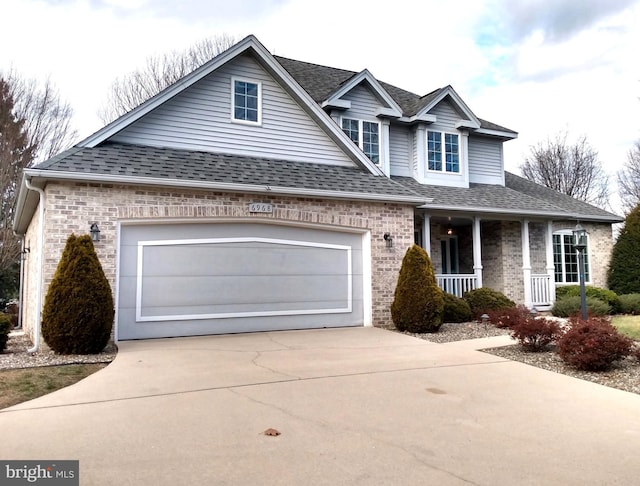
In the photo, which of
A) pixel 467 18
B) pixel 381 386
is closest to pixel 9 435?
pixel 381 386

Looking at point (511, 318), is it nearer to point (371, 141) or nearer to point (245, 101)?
point (245, 101)

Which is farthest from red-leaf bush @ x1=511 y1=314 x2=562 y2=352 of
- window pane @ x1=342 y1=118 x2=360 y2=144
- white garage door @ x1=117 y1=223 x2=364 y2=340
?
window pane @ x1=342 y1=118 x2=360 y2=144

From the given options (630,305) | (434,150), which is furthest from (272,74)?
(630,305)

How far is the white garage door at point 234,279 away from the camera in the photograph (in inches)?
359

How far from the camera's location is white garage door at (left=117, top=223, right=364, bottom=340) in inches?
359

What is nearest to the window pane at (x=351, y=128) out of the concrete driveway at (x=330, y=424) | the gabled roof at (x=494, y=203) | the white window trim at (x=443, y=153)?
the gabled roof at (x=494, y=203)

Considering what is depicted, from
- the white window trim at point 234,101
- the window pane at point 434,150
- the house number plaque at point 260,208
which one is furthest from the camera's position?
the window pane at point 434,150

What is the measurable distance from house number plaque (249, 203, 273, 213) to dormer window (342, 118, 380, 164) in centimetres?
556

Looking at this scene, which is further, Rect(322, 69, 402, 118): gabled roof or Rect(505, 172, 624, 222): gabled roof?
Rect(505, 172, 624, 222): gabled roof

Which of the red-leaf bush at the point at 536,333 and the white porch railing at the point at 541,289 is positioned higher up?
the white porch railing at the point at 541,289

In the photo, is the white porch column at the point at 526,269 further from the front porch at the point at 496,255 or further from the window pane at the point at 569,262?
the window pane at the point at 569,262

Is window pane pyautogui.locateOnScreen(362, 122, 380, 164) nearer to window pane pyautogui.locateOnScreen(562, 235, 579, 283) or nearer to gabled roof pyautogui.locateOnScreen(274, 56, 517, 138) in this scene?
gabled roof pyautogui.locateOnScreen(274, 56, 517, 138)

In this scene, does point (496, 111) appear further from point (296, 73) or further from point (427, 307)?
point (427, 307)

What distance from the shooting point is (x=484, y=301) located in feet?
42.0
